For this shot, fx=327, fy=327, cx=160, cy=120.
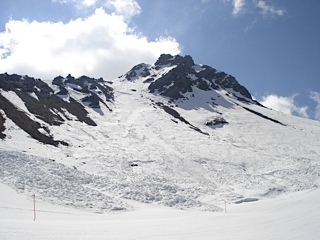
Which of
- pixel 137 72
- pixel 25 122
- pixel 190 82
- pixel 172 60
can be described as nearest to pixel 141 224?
pixel 25 122

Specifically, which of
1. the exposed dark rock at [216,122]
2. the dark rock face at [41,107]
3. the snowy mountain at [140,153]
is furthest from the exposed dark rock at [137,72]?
the exposed dark rock at [216,122]

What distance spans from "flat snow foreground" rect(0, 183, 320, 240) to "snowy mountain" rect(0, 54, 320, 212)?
1880 millimetres

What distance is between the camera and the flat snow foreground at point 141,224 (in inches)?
517

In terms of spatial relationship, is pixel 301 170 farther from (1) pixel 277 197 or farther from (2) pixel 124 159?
(2) pixel 124 159

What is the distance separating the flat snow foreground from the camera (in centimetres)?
1312

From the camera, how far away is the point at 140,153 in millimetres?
42469

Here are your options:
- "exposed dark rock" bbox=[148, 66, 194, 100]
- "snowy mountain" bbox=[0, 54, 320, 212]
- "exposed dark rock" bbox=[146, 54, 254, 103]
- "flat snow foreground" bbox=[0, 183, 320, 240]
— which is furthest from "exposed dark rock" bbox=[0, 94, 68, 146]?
"exposed dark rock" bbox=[148, 66, 194, 100]

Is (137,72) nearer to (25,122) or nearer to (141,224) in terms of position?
(25,122)

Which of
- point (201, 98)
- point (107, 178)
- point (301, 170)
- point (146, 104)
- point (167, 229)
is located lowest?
point (167, 229)

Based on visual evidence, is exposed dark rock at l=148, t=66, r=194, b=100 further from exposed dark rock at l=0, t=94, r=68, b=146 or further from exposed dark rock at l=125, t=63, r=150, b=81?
exposed dark rock at l=0, t=94, r=68, b=146

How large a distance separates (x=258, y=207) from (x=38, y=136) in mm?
29242

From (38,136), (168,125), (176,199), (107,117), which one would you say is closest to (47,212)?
(176,199)

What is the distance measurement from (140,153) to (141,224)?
25.8 metres

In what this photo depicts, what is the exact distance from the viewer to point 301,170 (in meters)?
39.3
